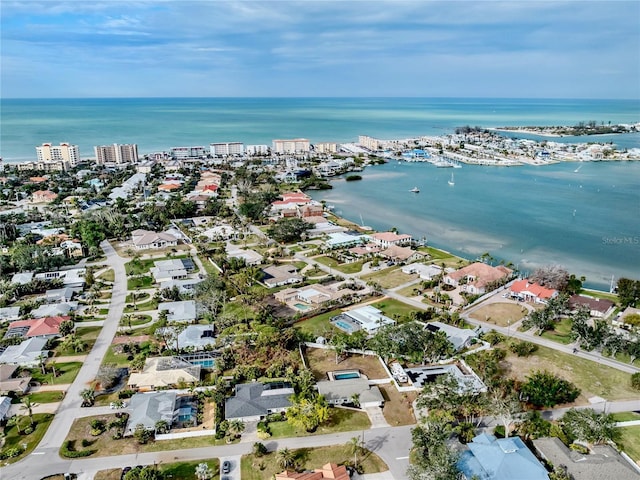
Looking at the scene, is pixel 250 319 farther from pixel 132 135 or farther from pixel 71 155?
pixel 132 135

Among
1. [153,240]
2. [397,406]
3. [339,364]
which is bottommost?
[397,406]

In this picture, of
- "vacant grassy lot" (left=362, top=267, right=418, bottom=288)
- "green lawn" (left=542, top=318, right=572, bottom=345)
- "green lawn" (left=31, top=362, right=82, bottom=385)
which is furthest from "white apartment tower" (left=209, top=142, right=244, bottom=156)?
"green lawn" (left=542, top=318, right=572, bottom=345)

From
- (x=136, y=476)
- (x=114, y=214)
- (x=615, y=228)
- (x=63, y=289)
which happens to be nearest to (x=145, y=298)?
(x=63, y=289)

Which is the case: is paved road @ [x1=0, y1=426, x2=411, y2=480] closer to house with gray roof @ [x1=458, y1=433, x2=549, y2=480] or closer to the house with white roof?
house with gray roof @ [x1=458, y1=433, x2=549, y2=480]

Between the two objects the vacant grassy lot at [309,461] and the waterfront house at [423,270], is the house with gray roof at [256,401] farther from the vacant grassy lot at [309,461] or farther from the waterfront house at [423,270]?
the waterfront house at [423,270]

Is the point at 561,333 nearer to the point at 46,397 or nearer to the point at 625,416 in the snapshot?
the point at 625,416

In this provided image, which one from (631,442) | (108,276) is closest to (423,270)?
(631,442)
